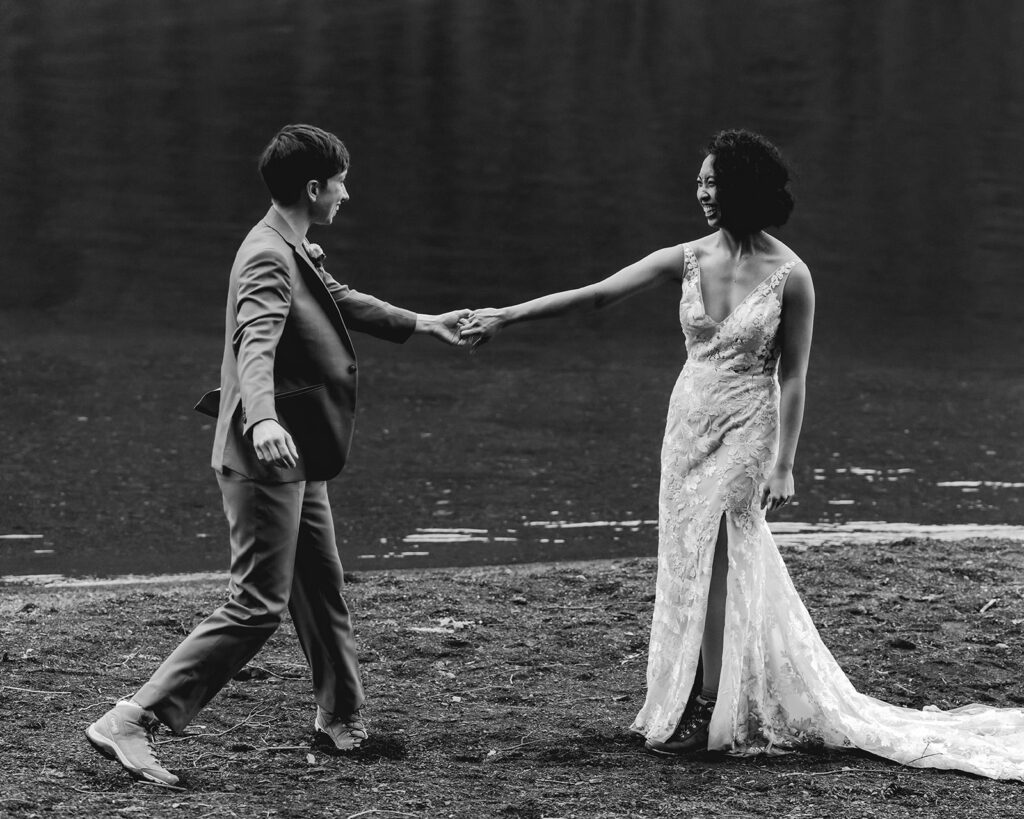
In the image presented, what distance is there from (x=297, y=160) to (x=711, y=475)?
169 centimetres

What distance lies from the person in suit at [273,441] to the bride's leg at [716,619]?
1.26 metres

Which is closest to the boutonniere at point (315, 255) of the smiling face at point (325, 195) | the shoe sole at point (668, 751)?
the smiling face at point (325, 195)

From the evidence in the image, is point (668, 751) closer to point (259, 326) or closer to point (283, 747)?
point (283, 747)

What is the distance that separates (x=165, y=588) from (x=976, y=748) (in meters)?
3.82

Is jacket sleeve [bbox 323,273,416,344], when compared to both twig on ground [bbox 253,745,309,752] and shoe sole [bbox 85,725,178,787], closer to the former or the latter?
twig on ground [bbox 253,745,309,752]

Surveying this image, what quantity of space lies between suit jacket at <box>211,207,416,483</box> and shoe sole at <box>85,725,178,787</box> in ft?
2.77

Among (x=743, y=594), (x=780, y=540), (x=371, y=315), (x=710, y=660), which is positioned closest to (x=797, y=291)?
(x=743, y=594)

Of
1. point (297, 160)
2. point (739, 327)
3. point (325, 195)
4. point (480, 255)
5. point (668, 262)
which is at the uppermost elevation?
point (480, 255)

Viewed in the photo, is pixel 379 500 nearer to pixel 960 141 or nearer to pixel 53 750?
pixel 53 750

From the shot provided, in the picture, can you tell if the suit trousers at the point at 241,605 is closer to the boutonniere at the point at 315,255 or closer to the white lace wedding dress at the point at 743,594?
the boutonniere at the point at 315,255

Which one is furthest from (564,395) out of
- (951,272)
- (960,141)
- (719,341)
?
(960,141)

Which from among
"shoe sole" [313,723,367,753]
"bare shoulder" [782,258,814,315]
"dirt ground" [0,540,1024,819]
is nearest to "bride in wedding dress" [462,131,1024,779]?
"bare shoulder" [782,258,814,315]

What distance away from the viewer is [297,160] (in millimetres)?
4727

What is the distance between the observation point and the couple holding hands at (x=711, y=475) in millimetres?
4715
